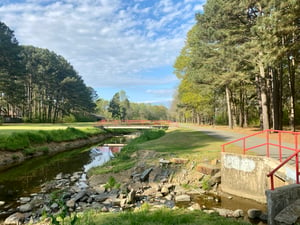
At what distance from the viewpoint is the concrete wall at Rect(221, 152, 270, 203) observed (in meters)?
8.18

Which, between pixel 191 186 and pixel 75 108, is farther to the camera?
pixel 75 108

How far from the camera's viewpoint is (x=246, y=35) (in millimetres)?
17578

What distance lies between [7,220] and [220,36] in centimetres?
1845

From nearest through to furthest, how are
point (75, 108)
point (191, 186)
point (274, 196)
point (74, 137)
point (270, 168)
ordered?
point (274, 196) → point (270, 168) → point (191, 186) → point (74, 137) → point (75, 108)

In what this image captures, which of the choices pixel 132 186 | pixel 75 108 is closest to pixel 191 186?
pixel 132 186

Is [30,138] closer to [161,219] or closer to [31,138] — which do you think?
[31,138]

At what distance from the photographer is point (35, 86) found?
54781 millimetres

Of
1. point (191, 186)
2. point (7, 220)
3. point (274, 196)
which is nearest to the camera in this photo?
point (274, 196)

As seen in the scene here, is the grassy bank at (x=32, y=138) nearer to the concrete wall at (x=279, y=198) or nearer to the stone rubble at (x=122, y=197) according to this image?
the stone rubble at (x=122, y=197)

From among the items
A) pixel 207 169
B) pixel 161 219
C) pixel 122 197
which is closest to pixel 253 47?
pixel 207 169

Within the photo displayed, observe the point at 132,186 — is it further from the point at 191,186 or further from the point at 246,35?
the point at 246,35

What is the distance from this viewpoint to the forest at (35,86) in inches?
1499

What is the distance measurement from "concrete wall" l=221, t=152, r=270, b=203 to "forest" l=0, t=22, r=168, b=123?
3774 centimetres

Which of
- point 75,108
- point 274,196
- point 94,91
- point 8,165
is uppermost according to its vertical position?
point 94,91
